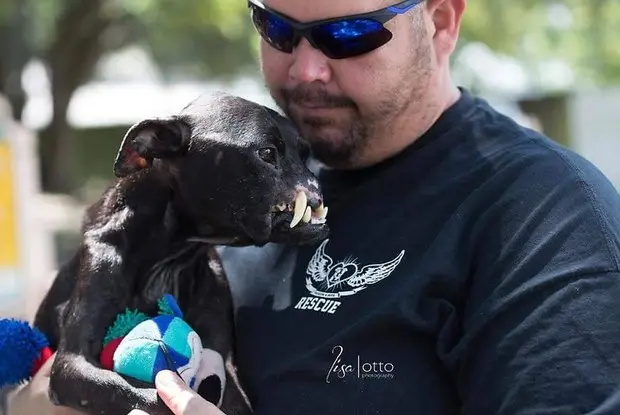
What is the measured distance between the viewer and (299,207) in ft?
7.97

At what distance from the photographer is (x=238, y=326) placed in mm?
2678

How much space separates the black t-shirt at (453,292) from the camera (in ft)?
6.66

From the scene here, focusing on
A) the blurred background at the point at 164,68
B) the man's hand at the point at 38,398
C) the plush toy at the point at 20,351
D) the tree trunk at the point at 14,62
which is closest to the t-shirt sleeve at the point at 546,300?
the man's hand at the point at 38,398

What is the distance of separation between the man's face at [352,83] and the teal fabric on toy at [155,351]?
69cm

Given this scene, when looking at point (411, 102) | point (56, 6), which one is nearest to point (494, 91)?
point (56, 6)

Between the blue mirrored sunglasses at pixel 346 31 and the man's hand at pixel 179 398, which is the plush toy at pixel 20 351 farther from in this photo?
the blue mirrored sunglasses at pixel 346 31

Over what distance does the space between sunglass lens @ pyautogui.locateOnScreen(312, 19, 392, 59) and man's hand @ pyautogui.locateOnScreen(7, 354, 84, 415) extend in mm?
1154

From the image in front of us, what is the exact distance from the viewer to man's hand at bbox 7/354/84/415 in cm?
259

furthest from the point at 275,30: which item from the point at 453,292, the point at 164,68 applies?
the point at 164,68

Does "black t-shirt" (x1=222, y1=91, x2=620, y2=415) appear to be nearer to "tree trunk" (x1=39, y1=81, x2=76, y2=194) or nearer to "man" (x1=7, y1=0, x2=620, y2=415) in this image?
"man" (x1=7, y1=0, x2=620, y2=415)

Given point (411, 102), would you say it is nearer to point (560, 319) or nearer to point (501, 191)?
point (501, 191)

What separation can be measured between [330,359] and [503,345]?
467mm

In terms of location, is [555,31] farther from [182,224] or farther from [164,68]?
[182,224]

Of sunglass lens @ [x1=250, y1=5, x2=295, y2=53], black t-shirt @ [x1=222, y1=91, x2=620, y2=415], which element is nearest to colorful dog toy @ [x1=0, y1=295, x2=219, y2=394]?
black t-shirt @ [x1=222, y1=91, x2=620, y2=415]
